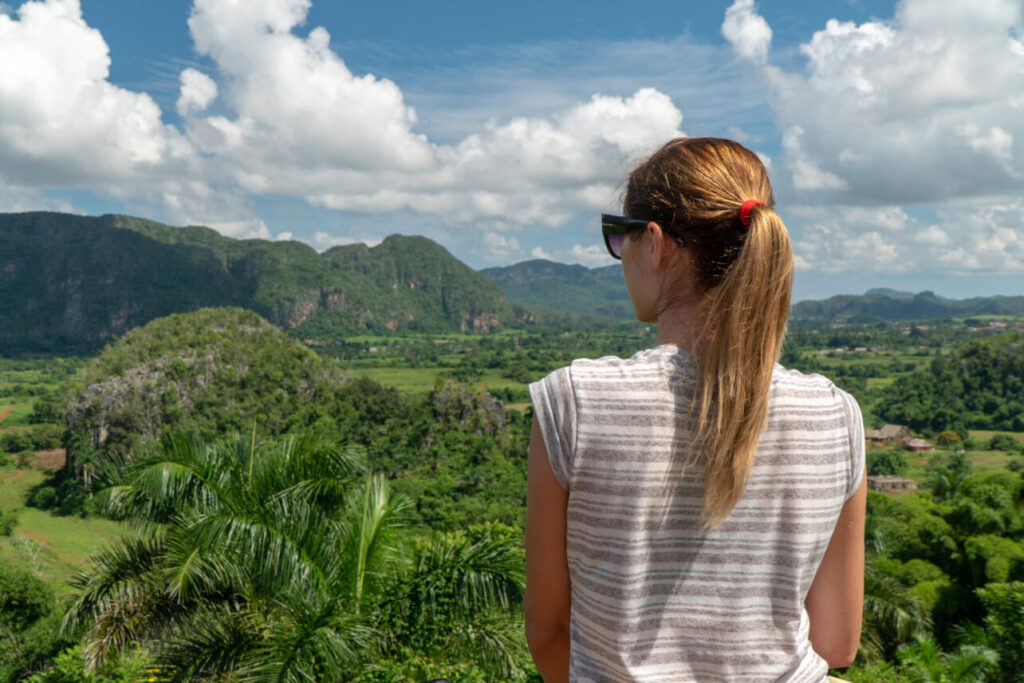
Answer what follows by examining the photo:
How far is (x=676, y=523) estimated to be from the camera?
81cm

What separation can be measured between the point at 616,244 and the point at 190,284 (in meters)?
150

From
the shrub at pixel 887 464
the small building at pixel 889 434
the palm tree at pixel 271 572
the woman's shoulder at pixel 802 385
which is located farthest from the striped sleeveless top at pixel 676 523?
the small building at pixel 889 434

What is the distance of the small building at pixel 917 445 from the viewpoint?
4544 centimetres

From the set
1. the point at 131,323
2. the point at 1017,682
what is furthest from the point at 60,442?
the point at 131,323

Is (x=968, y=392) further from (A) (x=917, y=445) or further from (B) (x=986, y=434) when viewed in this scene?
(A) (x=917, y=445)

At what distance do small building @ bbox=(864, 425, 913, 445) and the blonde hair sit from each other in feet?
174

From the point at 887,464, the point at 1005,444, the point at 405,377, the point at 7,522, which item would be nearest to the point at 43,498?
the point at 7,522

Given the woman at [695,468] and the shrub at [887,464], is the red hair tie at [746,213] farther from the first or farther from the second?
the shrub at [887,464]

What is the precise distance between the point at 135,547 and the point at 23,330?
139431 millimetres

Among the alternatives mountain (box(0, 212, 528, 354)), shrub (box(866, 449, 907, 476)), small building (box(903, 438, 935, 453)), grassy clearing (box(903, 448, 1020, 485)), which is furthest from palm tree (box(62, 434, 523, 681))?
mountain (box(0, 212, 528, 354))

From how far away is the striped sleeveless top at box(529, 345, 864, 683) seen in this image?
784 mm

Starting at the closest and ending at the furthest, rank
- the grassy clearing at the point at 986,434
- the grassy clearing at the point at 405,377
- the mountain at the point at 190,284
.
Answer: the grassy clearing at the point at 986,434 < the grassy clearing at the point at 405,377 < the mountain at the point at 190,284

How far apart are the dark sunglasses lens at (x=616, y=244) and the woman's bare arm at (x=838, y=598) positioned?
484mm

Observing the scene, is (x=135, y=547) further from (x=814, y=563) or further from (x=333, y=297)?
(x=333, y=297)
